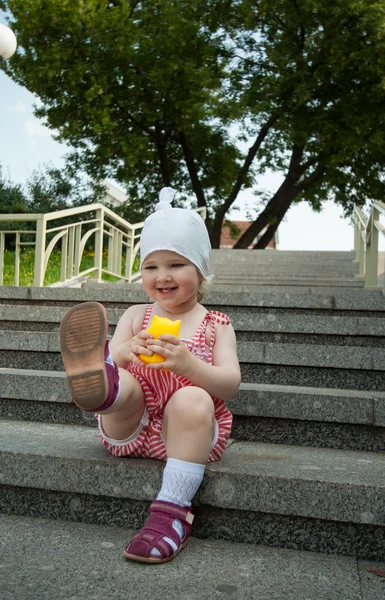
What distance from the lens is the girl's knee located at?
73.9 inches

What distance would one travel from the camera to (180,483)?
1828 mm

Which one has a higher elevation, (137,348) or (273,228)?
(273,228)

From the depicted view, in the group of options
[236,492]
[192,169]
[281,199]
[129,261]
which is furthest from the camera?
[192,169]

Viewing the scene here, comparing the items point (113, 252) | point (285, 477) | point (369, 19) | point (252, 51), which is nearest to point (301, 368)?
point (285, 477)

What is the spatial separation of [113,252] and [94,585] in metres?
6.57

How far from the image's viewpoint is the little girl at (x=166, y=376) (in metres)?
1.79

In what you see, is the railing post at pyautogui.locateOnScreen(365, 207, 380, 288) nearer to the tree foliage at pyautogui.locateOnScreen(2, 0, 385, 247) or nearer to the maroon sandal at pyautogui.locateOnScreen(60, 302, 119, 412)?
the maroon sandal at pyautogui.locateOnScreen(60, 302, 119, 412)

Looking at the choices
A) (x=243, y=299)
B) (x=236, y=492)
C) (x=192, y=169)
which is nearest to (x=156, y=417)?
(x=236, y=492)

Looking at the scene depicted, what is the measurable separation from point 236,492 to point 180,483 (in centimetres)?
18

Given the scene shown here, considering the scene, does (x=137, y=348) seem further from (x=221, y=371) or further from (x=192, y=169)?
(x=192, y=169)

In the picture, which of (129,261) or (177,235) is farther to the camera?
(129,261)

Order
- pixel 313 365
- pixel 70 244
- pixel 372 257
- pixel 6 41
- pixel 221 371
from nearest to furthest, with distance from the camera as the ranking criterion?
pixel 221 371 → pixel 313 365 → pixel 6 41 → pixel 372 257 → pixel 70 244

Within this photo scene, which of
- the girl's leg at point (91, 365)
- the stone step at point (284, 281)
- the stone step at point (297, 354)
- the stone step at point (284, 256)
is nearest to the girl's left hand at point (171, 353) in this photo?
the girl's leg at point (91, 365)

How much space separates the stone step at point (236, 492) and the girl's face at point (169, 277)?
0.55 metres
